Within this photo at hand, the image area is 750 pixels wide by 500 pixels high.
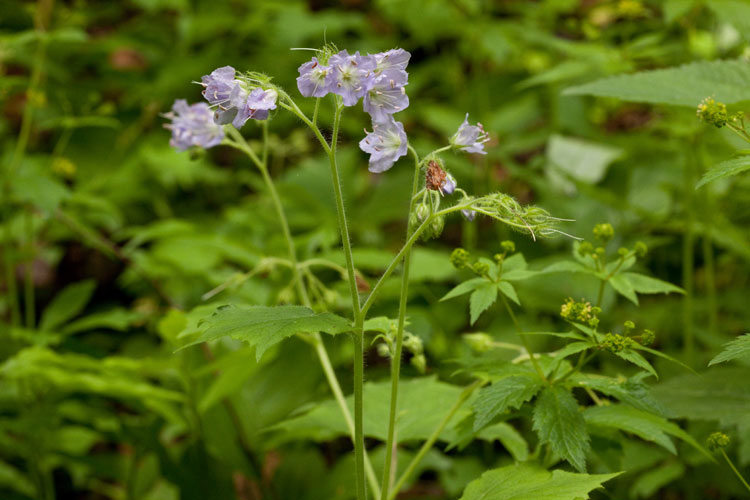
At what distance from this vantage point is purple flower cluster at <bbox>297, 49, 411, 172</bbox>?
1.08m

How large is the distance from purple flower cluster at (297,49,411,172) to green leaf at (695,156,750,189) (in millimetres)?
478

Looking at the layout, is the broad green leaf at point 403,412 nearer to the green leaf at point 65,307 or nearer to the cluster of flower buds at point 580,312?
the cluster of flower buds at point 580,312

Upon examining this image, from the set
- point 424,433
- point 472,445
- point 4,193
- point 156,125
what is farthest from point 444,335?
point 156,125

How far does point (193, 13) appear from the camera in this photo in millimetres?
4488

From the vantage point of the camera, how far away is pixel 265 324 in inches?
43.2

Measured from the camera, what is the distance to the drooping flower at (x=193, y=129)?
5.36ft

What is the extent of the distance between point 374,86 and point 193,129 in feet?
2.23

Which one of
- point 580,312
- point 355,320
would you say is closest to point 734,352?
point 580,312

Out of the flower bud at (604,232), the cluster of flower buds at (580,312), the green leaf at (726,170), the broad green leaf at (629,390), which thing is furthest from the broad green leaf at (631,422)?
the green leaf at (726,170)

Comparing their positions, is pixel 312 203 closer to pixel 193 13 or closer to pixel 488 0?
pixel 488 0

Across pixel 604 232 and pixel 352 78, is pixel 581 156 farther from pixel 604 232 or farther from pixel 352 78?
pixel 352 78

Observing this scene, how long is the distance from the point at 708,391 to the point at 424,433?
0.69 m

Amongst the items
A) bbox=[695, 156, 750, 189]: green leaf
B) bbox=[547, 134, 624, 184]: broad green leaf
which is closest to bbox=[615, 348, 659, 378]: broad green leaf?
bbox=[695, 156, 750, 189]: green leaf

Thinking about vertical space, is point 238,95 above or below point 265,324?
above
